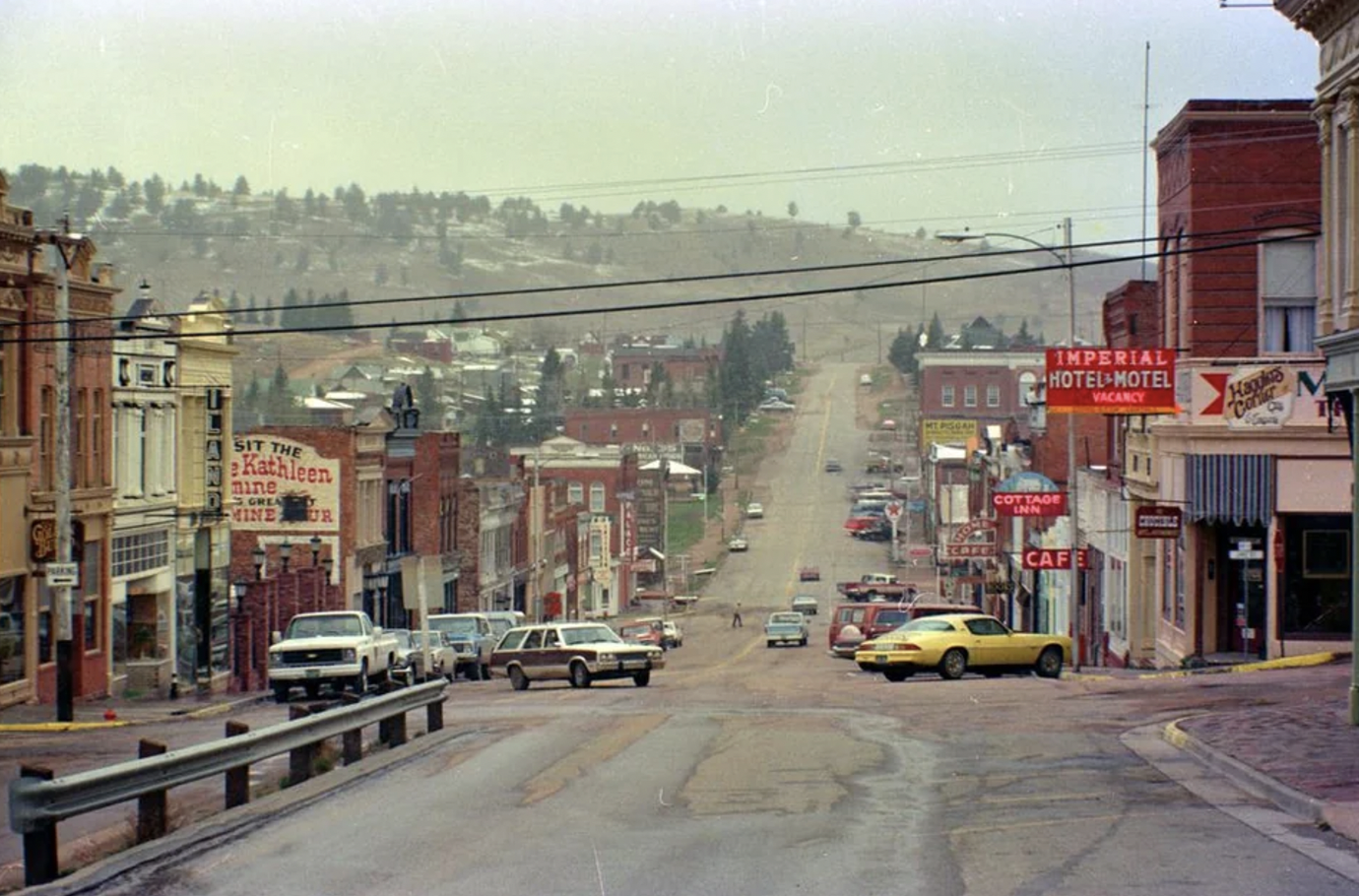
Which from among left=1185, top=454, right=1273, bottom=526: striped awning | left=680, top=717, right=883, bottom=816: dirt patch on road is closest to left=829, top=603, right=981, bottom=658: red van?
left=1185, top=454, right=1273, bottom=526: striped awning

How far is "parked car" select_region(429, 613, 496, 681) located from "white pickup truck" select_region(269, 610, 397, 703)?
868 centimetres

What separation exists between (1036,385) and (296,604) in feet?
109

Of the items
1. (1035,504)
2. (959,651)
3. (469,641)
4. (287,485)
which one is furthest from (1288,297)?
(287,485)

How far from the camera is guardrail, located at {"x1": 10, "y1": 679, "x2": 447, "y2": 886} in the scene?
13.0 m

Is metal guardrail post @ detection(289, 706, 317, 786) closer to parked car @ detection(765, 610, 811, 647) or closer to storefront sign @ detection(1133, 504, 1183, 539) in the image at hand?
storefront sign @ detection(1133, 504, 1183, 539)

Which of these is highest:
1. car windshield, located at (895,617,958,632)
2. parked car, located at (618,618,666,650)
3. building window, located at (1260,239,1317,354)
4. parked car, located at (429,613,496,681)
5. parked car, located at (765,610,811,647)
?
building window, located at (1260,239,1317,354)

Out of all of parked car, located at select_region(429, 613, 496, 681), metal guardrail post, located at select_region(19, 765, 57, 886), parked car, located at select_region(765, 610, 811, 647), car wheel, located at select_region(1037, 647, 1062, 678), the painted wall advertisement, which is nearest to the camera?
metal guardrail post, located at select_region(19, 765, 57, 886)

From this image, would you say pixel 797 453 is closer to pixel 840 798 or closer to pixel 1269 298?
pixel 1269 298

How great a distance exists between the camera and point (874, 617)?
55.1 meters

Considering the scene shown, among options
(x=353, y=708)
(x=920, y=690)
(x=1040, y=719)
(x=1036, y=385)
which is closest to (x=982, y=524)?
(x=1036, y=385)

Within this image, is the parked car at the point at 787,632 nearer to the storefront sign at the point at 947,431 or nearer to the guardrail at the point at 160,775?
the guardrail at the point at 160,775

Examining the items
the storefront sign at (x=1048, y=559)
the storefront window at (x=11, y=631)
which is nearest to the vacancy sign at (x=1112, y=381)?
the storefront sign at (x=1048, y=559)

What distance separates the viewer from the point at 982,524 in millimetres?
74750

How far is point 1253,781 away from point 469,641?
3485 centimetres
